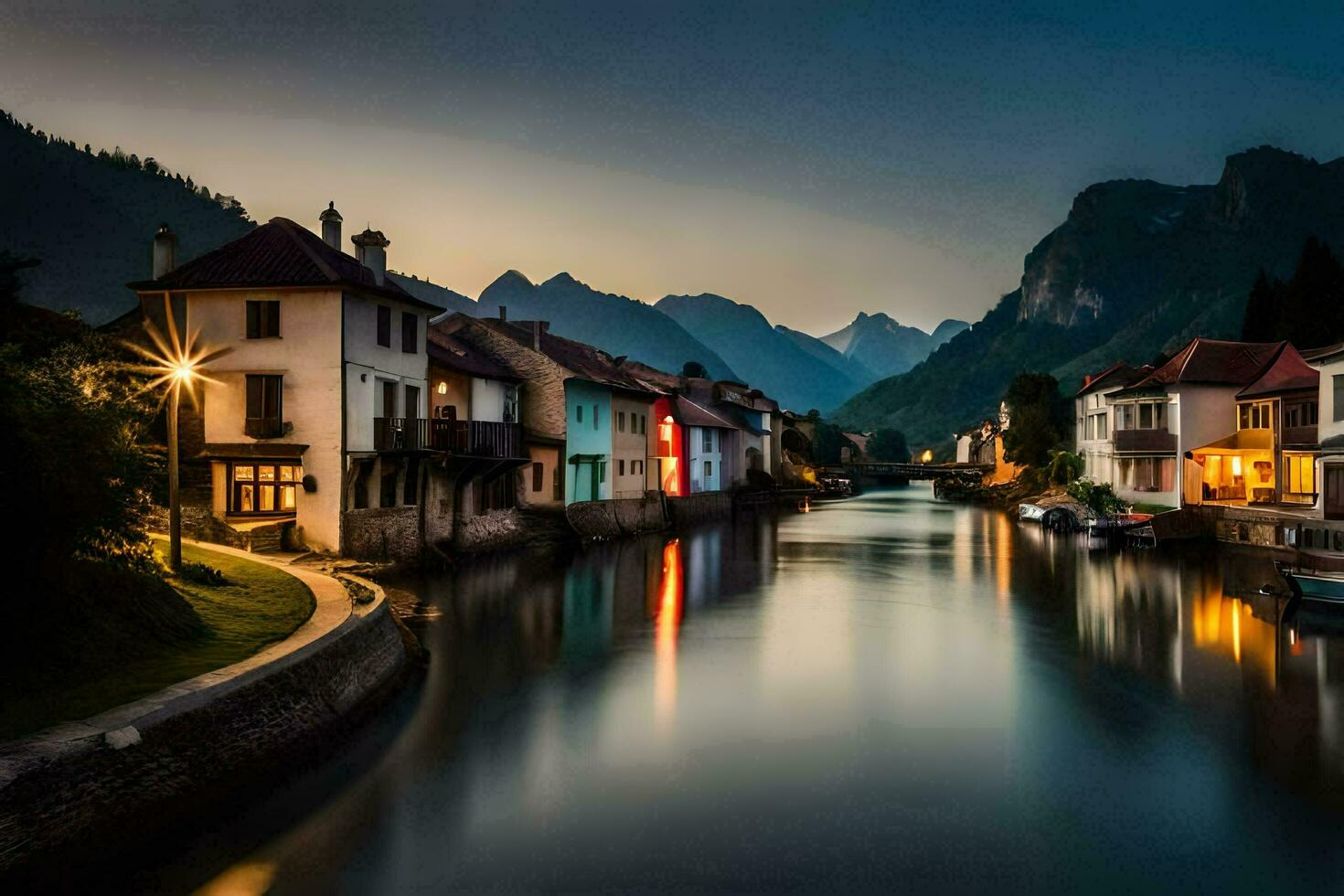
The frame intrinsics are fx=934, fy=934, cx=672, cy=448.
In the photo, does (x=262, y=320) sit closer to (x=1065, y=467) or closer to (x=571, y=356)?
(x=571, y=356)

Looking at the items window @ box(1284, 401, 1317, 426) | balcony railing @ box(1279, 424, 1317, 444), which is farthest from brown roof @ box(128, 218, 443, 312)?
window @ box(1284, 401, 1317, 426)

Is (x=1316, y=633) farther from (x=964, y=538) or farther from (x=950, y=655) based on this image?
(x=964, y=538)

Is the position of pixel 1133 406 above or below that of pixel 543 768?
above

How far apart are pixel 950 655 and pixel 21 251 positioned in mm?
125773

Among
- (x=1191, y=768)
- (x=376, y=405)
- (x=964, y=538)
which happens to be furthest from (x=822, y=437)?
(x=1191, y=768)

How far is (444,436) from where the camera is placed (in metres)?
36.5

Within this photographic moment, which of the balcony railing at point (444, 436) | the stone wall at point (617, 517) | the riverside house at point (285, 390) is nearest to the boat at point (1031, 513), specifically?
the stone wall at point (617, 517)

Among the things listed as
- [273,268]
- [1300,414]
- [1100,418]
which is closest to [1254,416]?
[1300,414]

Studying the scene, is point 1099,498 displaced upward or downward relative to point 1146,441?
downward

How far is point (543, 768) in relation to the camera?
612 inches

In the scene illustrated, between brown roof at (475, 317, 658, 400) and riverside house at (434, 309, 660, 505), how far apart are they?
0.24ft

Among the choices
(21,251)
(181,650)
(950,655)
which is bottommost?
(950,655)

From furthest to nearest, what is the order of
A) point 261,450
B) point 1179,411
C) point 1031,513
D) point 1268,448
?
point 1031,513 → point 1179,411 → point 1268,448 → point 261,450

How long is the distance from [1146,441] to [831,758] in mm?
48066
